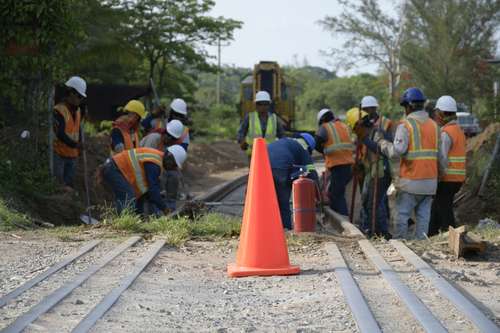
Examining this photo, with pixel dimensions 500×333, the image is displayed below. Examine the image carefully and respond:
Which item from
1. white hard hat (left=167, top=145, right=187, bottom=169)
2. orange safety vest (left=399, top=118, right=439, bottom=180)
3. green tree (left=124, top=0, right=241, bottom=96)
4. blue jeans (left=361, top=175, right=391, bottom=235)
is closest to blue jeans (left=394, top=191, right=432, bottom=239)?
orange safety vest (left=399, top=118, right=439, bottom=180)

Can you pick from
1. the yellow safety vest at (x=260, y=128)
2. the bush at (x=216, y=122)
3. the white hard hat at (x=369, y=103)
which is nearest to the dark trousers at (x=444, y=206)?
the white hard hat at (x=369, y=103)

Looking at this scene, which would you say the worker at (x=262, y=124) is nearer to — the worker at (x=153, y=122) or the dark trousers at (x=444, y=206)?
the worker at (x=153, y=122)

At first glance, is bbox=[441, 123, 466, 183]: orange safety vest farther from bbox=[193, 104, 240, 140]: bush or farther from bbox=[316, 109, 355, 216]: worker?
bbox=[193, 104, 240, 140]: bush

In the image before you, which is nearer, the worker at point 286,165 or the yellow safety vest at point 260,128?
the worker at point 286,165

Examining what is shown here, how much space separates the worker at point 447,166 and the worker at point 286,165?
61.9 inches

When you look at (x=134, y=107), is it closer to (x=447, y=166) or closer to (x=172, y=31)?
(x=447, y=166)

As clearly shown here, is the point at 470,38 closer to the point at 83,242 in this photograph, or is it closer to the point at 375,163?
the point at 375,163

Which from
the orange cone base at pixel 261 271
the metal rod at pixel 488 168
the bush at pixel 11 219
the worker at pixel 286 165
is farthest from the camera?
the metal rod at pixel 488 168

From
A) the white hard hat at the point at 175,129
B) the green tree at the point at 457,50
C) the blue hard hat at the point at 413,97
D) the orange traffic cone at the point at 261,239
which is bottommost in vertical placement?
the orange traffic cone at the point at 261,239

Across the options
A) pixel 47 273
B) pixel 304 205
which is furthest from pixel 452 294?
pixel 304 205

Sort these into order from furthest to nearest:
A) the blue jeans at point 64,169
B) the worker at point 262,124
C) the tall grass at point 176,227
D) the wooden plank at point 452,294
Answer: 1. the worker at point 262,124
2. the blue jeans at point 64,169
3. the tall grass at point 176,227
4. the wooden plank at point 452,294

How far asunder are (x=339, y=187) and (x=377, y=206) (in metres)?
1.65

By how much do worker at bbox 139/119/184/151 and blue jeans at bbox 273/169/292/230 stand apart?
1.96 meters

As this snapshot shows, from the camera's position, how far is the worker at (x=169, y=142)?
12.6m
